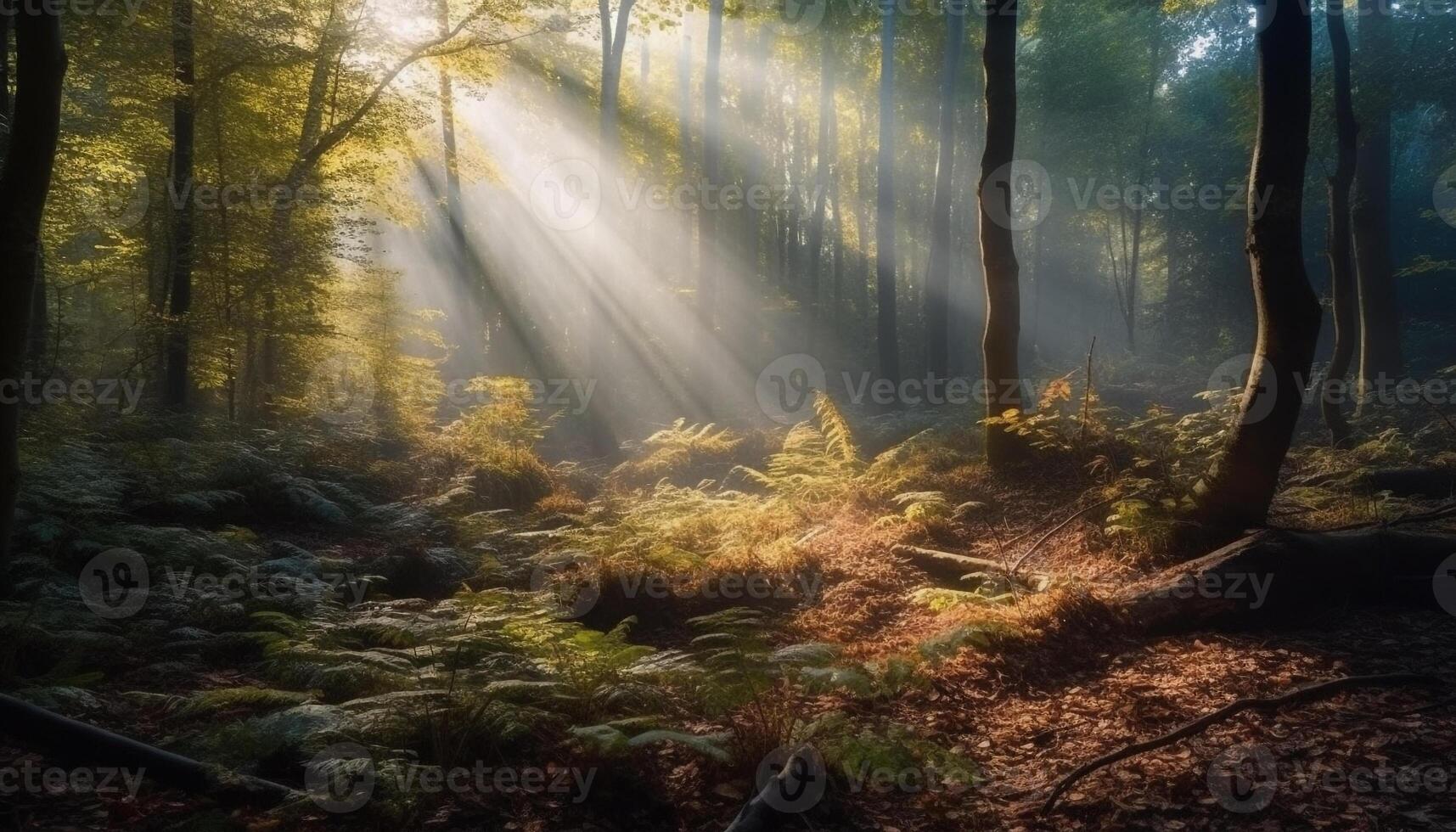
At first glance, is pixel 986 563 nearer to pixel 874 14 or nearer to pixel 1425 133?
pixel 874 14

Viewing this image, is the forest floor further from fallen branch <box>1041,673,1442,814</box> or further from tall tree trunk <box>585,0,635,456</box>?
tall tree trunk <box>585,0,635,456</box>

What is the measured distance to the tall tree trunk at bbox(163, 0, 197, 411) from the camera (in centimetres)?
1242

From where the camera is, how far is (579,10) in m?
21.7

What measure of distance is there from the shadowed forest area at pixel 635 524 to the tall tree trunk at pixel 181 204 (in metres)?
0.07

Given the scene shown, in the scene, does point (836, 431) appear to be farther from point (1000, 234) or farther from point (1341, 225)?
point (1341, 225)

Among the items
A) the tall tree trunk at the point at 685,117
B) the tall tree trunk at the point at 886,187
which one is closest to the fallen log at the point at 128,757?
the tall tree trunk at the point at 886,187

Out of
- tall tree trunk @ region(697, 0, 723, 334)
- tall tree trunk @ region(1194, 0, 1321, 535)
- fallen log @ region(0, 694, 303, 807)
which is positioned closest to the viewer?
fallen log @ region(0, 694, 303, 807)

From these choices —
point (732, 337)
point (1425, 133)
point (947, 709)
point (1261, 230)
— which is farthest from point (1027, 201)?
point (947, 709)

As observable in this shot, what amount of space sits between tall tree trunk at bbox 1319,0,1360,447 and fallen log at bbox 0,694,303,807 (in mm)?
14326

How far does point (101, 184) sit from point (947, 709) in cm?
1705

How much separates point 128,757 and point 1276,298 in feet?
25.7

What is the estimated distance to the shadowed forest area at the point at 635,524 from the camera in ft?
11.2

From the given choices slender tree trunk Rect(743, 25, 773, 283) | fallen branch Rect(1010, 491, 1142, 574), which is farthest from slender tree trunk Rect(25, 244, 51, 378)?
slender tree trunk Rect(743, 25, 773, 283)

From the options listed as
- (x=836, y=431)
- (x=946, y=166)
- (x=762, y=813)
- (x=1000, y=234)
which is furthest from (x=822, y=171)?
(x=762, y=813)
